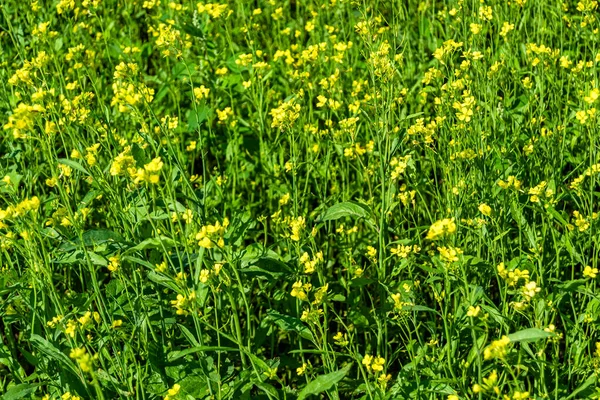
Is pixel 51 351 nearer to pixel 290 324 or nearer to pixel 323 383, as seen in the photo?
pixel 290 324

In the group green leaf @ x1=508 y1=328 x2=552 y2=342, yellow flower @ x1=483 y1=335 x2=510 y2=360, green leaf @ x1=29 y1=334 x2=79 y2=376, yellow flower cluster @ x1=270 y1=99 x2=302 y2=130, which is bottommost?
green leaf @ x1=29 y1=334 x2=79 y2=376

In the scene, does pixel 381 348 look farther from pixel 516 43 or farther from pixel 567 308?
pixel 516 43

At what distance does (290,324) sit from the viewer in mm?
2312

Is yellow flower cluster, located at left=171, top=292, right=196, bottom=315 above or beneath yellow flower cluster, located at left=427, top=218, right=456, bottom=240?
beneath

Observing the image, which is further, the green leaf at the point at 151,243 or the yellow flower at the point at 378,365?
the green leaf at the point at 151,243

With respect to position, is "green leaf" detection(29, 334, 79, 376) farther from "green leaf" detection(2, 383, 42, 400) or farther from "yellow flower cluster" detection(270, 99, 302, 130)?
"yellow flower cluster" detection(270, 99, 302, 130)

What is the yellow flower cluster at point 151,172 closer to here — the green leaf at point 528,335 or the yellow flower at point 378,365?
the yellow flower at point 378,365

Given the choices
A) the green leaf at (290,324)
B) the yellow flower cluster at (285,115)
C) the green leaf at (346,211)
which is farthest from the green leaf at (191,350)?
the yellow flower cluster at (285,115)

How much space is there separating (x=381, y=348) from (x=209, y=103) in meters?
1.75

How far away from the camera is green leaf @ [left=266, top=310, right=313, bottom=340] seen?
2.26 meters

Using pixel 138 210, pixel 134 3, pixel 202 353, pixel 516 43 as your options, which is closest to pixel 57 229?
pixel 138 210

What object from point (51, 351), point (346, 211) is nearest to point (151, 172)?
point (51, 351)

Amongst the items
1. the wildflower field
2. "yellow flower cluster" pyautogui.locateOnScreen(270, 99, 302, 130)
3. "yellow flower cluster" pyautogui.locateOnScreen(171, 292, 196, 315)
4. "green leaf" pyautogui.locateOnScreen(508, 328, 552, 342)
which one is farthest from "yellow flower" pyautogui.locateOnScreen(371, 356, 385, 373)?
"yellow flower cluster" pyautogui.locateOnScreen(270, 99, 302, 130)

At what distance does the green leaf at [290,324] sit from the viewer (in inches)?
89.1
